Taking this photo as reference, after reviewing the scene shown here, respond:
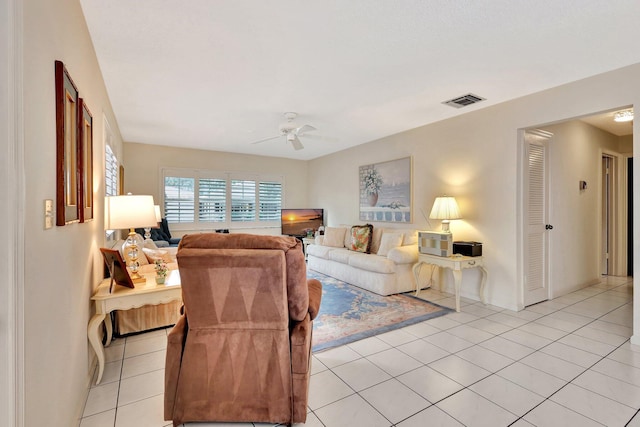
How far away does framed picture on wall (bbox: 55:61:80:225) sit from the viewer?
142cm

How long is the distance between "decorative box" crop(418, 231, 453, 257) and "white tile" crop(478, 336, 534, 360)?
119 centimetres

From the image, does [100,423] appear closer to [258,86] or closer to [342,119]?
[258,86]

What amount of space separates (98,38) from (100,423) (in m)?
2.60

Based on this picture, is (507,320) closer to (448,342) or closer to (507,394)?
(448,342)

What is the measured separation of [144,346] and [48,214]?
1.94 metres

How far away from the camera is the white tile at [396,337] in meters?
2.84

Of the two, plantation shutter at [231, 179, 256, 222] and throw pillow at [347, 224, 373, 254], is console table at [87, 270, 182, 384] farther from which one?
plantation shutter at [231, 179, 256, 222]

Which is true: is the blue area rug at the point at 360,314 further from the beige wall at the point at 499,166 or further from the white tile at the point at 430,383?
the beige wall at the point at 499,166

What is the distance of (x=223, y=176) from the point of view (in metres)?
6.87

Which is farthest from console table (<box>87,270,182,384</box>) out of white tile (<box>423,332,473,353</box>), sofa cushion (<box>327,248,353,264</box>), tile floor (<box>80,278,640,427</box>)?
sofa cushion (<box>327,248,353,264</box>)

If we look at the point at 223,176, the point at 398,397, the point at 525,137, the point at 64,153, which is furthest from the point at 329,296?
the point at 223,176

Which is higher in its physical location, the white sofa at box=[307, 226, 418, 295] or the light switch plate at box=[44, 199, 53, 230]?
the light switch plate at box=[44, 199, 53, 230]

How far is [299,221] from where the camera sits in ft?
23.7

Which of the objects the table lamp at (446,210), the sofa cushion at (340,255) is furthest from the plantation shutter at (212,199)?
the table lamp at (446,210)
